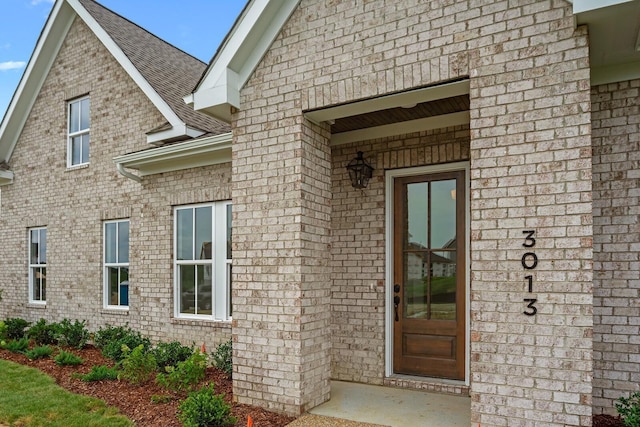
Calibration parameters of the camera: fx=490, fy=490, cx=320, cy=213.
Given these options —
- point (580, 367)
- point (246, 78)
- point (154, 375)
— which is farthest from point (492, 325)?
point (154, 375)

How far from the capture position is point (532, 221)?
3.95 m

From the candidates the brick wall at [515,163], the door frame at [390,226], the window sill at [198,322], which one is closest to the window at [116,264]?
the window sill at [198,322]

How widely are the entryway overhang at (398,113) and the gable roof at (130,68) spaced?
308 cm

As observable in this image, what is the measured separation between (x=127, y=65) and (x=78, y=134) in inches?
77.4

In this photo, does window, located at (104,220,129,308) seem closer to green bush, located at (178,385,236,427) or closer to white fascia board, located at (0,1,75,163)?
white fascia board, located at (0,1,75,163)

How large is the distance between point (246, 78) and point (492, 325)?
3.61 metres

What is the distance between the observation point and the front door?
5852mm

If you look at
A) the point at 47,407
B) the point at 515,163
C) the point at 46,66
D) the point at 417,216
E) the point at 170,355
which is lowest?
the point at 47,407

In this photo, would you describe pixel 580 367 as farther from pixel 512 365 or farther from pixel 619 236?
pixel 619 236

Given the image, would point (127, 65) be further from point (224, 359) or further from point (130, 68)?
point (224, 359)

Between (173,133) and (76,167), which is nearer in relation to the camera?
(173,133)

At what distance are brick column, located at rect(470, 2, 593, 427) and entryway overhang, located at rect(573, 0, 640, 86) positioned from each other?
18 cm

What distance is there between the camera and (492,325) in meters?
4.06

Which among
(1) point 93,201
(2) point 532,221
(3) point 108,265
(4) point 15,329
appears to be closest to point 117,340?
(3) point 108,265
